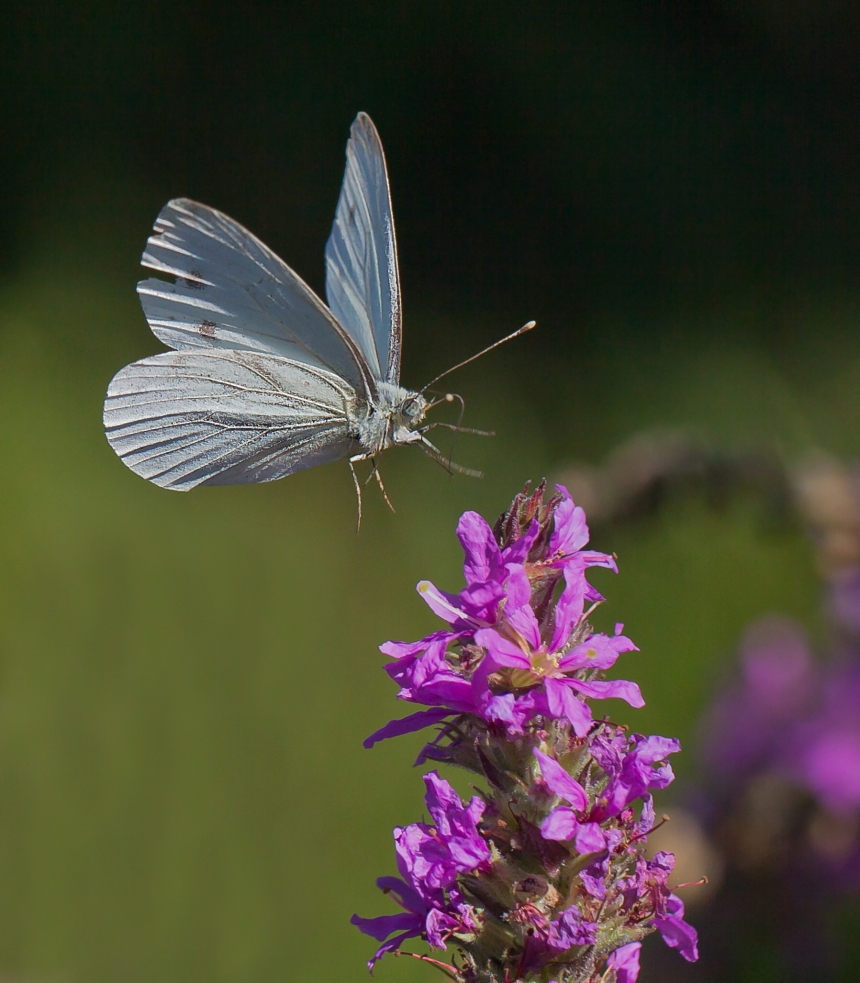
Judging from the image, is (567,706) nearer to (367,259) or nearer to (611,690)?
(611,690)

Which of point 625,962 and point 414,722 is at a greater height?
point 414,722

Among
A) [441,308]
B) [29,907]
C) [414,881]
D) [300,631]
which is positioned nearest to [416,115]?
[441,308]

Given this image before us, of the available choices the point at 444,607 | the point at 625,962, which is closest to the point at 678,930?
the point at 625,962

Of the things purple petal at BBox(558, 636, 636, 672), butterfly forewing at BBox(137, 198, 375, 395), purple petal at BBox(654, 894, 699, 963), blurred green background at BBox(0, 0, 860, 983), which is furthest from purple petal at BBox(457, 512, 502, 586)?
blurred green background at BBox(0, 0, 860, 983)

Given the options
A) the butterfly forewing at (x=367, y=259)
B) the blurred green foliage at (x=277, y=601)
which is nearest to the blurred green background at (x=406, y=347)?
the blurred green foliage at (x=277, y=601)

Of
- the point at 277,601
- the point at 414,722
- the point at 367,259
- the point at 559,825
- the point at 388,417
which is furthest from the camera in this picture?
the point at 277,601

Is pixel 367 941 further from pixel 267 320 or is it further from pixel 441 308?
pixel 441 308
